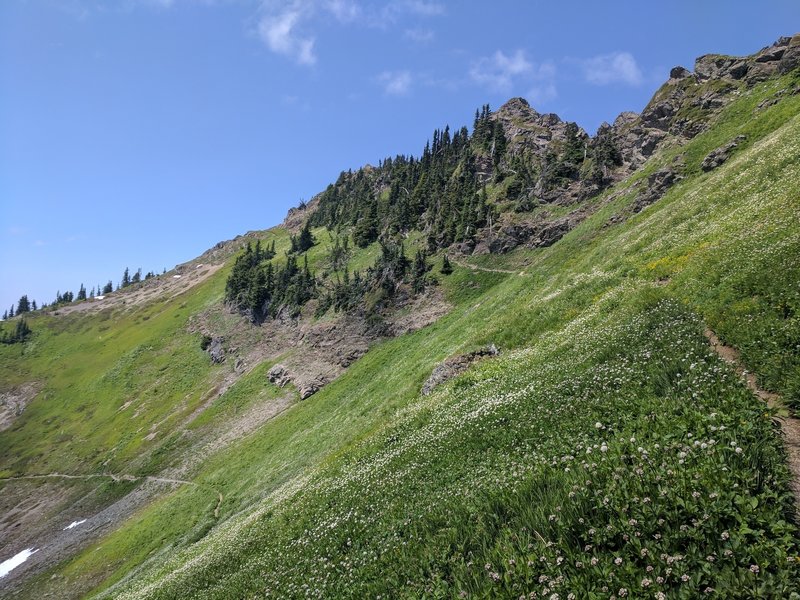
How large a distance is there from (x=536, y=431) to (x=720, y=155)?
160ft

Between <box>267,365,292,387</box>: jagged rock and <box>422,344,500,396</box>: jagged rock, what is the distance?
56.8m

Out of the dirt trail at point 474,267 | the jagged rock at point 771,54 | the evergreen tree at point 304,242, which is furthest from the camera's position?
the evergreen tree at point 304,242

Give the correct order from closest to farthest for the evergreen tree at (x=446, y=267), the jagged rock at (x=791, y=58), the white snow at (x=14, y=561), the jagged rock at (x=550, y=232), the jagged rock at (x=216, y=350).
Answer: the jagged rock at (x=791, y=58) → the white snow at (x=14, y=561) → the jagged rock at (x=550, y=232) → the evergreen tree at (x=446, y=267) → the jagged rock at (x=216, y=350)

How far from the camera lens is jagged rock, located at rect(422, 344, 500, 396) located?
2684cm

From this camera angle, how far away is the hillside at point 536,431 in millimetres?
6336

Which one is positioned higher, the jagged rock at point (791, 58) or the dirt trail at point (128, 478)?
the jagged rock at point (791, 58)

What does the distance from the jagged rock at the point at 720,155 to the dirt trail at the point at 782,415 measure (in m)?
43.7

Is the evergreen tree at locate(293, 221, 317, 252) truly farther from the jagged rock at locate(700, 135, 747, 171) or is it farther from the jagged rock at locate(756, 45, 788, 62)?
the jagged rock at locate(700, 135, 747, 171)

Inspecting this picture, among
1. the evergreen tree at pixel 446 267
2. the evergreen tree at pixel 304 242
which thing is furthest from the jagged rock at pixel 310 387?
the evergreen tree at pixel 304 242

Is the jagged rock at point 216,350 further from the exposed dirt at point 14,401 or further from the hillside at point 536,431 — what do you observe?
the exposed dirt at point 14,401

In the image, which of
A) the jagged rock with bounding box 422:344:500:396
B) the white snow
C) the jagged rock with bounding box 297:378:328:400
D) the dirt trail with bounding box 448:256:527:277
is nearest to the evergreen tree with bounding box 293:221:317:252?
the dirt trail with bounding box 448:256:527:277

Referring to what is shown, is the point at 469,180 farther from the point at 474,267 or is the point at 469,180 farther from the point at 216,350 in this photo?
the point at 216,350

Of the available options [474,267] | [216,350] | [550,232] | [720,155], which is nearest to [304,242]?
[216,350]

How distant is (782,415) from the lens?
8.16 metres
